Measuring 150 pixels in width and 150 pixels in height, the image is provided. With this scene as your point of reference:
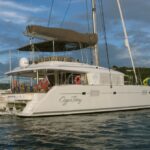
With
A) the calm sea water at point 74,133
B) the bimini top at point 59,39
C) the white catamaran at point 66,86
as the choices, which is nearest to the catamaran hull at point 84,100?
the white catamaran at point 66,86

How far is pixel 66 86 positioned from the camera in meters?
20.1

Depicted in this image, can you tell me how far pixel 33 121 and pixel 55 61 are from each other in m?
4.52

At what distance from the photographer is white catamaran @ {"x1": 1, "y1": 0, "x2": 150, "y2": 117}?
64.7 feet

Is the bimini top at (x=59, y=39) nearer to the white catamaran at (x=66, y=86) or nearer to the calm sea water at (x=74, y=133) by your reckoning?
the white catamaran at (x=66, y=86)

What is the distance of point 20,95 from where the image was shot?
66.2ft

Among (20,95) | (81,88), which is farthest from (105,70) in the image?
(20,95)

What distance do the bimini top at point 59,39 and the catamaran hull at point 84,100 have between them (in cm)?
286

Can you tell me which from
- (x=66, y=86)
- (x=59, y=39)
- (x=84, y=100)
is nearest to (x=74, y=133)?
(x=66, y=86)

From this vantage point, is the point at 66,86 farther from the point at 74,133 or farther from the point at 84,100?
the point at 74,133

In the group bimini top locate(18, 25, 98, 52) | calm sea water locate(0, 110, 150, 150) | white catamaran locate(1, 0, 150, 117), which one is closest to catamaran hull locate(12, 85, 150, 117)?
white catamaran locate(1, 0, 150, 117)

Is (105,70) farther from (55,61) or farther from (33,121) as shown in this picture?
(33,121)

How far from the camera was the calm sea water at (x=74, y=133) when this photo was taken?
38.9 feet

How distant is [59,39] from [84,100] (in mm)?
3783

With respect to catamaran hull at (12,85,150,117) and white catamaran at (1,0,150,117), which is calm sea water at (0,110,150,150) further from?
white catamaran at (1,0,150,117)
